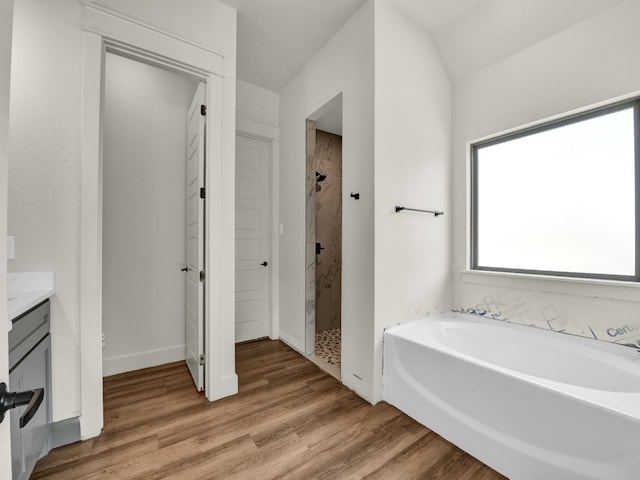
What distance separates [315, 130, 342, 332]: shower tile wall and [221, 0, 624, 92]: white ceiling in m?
1.16

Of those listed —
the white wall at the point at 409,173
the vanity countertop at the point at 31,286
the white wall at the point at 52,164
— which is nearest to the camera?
the vanity countertop at the point at 31,286

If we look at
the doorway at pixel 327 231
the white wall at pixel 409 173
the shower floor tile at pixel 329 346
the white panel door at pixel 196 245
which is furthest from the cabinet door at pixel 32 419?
the doorway at pixel 327 231

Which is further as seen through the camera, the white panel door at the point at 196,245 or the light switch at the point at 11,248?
the white panel door at the point at 196,245

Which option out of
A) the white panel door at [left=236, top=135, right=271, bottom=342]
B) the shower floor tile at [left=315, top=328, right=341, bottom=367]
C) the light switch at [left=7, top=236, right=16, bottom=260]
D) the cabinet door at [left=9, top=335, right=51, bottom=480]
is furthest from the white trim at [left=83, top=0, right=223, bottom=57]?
the shower floor tile at [left=315, top=328, right=341, bottom=367]

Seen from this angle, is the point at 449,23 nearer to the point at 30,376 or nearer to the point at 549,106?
the point at 549,106

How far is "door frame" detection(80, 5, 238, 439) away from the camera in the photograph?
158 centimetres

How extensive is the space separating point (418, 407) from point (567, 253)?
4.97 feet

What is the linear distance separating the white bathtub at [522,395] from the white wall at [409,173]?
0.24 meters

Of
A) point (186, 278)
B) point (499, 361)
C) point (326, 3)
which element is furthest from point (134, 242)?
point (499, 361)

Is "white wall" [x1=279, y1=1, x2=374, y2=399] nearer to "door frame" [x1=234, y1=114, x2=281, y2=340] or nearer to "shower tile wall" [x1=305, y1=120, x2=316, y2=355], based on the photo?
"shower tile wall" [x1=305, y1=120, x2=316, y2=355]

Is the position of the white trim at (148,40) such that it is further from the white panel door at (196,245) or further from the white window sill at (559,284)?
the white window sill at (559,284)

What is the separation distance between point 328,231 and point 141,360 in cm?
232

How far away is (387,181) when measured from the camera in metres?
2.02

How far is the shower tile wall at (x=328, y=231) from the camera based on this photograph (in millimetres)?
3457
